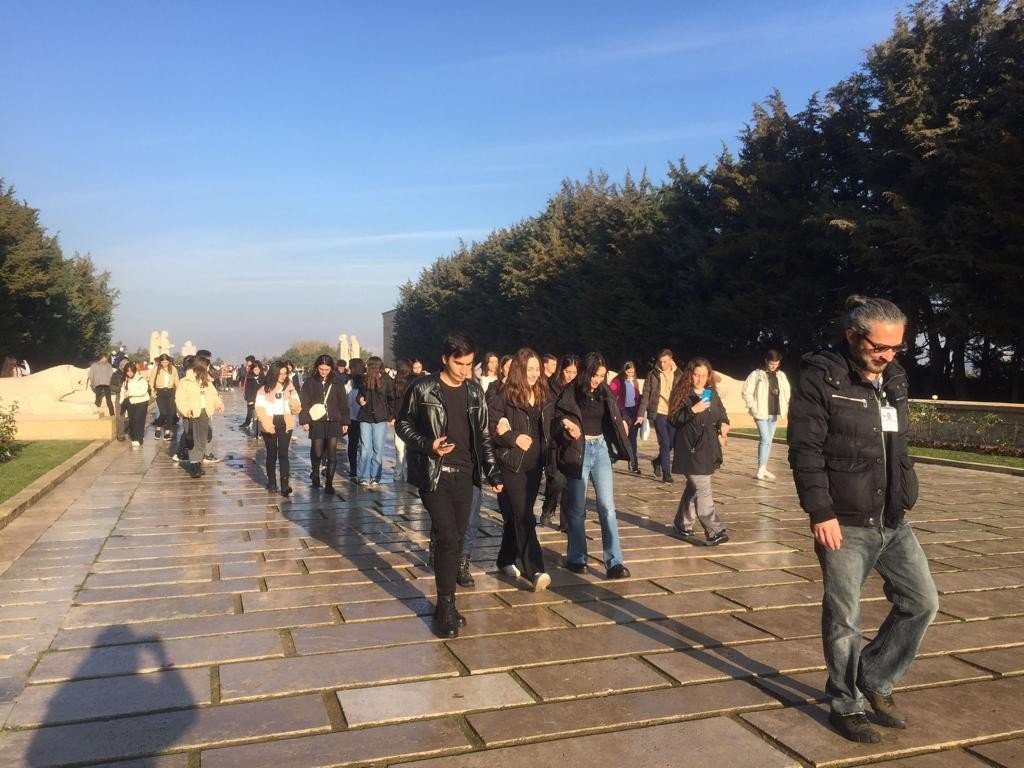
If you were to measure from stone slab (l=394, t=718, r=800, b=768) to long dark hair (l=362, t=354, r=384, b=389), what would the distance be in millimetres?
7618

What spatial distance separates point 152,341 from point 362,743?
3341 cm

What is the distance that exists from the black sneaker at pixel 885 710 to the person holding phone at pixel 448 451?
219 cm

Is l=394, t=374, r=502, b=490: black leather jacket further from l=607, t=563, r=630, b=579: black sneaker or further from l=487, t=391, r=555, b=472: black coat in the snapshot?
l=607, t=563, r=630, b=579: black sneaker

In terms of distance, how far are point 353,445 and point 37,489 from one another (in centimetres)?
388

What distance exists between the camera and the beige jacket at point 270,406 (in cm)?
1031

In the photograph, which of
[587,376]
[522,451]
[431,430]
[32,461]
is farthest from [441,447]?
[32,461]

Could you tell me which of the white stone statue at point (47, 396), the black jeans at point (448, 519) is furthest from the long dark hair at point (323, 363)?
the white stone statue at point (47, 396)

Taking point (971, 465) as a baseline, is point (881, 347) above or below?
above

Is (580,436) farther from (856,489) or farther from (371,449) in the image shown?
(371,449)

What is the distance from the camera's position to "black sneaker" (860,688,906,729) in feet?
12.1

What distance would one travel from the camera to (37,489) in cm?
981

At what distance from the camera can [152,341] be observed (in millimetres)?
34094

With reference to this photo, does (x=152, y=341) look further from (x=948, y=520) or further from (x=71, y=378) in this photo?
(x=948, y=520)

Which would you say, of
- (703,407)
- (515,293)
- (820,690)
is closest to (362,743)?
(820,690)
